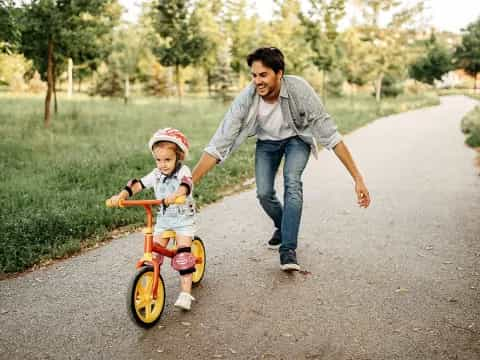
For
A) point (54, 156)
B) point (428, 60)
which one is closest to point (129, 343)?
point (54, 156)

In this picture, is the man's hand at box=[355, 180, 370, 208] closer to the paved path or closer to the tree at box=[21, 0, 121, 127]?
the paved path

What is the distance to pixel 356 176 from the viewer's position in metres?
4.54

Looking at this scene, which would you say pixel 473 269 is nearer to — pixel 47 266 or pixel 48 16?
pixel 47 266

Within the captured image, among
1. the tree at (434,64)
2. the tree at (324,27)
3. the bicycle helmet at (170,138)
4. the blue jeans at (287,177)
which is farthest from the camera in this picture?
the tree at (434,64)

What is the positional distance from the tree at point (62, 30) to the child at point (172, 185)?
1198cm

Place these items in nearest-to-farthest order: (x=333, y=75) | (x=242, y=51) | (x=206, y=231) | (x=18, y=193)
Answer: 1. (x=206, y=231)
2. (x=18, y=193)
3. (x=242, y=51)
4. (x=333, y=75)

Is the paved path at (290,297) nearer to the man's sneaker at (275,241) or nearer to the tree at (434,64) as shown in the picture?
the man's sneaker at (275,241)

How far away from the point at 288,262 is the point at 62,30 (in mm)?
12128

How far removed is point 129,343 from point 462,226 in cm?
462

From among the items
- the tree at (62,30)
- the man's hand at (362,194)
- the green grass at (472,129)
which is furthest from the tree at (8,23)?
the green grass at (472,129)

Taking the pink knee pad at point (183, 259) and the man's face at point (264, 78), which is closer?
the pink knee pad at point (183, 259)

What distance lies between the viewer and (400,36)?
27.2m

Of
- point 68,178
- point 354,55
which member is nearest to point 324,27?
point 354,55

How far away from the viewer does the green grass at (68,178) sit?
549cm
